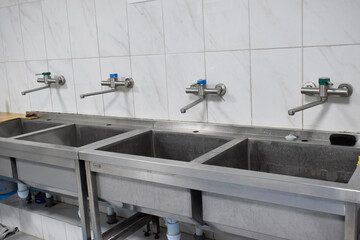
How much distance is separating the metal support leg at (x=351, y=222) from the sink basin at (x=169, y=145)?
719 mm

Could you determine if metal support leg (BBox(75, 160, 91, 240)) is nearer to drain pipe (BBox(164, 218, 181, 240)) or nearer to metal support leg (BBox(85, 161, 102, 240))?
metal support leg (BBox(85, 161, 102, 240))

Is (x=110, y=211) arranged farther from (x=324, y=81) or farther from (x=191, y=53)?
(x=324, y=81)

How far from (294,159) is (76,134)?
51.2 inches

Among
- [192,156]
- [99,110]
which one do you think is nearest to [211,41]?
[192,156]

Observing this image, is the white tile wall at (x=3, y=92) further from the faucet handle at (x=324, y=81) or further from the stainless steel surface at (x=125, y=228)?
the faucet handle at (x=324, y=81)

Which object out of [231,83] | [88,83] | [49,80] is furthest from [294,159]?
[49,80]

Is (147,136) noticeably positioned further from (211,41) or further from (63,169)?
(211,41)

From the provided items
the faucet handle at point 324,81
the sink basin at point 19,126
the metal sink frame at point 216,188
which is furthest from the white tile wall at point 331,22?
the sink basin at point 19,126

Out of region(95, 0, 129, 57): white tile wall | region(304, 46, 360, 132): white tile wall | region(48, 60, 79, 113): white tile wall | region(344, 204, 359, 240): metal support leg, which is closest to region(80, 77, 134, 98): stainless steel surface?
region(95, 0, 129, 57): white tile wall

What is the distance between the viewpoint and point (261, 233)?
3.77ft

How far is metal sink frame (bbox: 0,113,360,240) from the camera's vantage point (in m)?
1.01

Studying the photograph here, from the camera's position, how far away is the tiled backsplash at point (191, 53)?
1.45 meters

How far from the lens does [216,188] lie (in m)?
1.18

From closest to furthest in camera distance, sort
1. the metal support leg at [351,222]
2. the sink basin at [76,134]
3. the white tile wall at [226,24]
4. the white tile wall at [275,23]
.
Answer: the metal support leg at [351,222]
the white tile wall at [275,23]
the white tile wall at [226,24]
the sink basin at [76,134]
